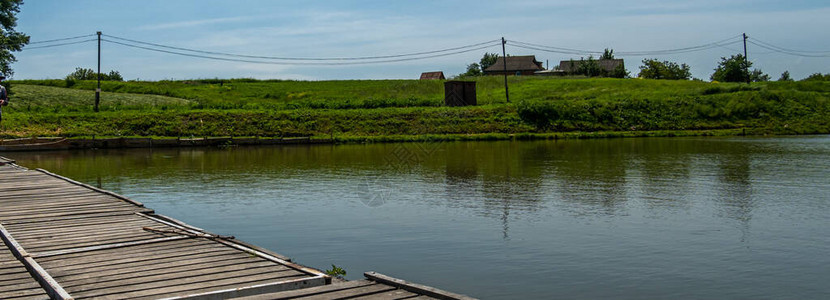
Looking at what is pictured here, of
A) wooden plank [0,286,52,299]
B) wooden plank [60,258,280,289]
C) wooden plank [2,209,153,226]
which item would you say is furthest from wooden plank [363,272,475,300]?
wooden plank [2,209,153,226]

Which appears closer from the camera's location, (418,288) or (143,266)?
(418,288)

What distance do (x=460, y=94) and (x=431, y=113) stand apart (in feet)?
25.6

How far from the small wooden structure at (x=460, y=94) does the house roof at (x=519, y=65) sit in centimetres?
7159

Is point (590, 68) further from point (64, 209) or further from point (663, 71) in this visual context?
point (64, 209)

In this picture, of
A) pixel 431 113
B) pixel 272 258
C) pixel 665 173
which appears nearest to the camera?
pixel 272 258

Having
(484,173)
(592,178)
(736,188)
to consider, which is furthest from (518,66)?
(736,188)

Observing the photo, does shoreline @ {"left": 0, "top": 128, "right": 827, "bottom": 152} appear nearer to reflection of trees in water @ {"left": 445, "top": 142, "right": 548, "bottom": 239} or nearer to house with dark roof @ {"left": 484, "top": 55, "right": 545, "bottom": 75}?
reflection of trees in water @ {"left": 445, "top": 142, "right": 548, "bottom": 239}

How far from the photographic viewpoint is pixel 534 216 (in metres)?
18.5

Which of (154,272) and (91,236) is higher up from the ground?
(91,236)

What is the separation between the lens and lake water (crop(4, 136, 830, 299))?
40.8 feet

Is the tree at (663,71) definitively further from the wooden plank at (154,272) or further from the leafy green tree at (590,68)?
the wooden plank at (154,272)

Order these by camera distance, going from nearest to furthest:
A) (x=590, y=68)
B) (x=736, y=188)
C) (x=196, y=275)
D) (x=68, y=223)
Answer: (x=196, y=275)
(x=68, y=223)
(x=736, y=188)
(x=590, y=68)

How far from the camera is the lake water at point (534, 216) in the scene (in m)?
12.4

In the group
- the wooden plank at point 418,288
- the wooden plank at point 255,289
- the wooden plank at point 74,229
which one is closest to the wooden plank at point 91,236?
the wooden plank at point 74,229
